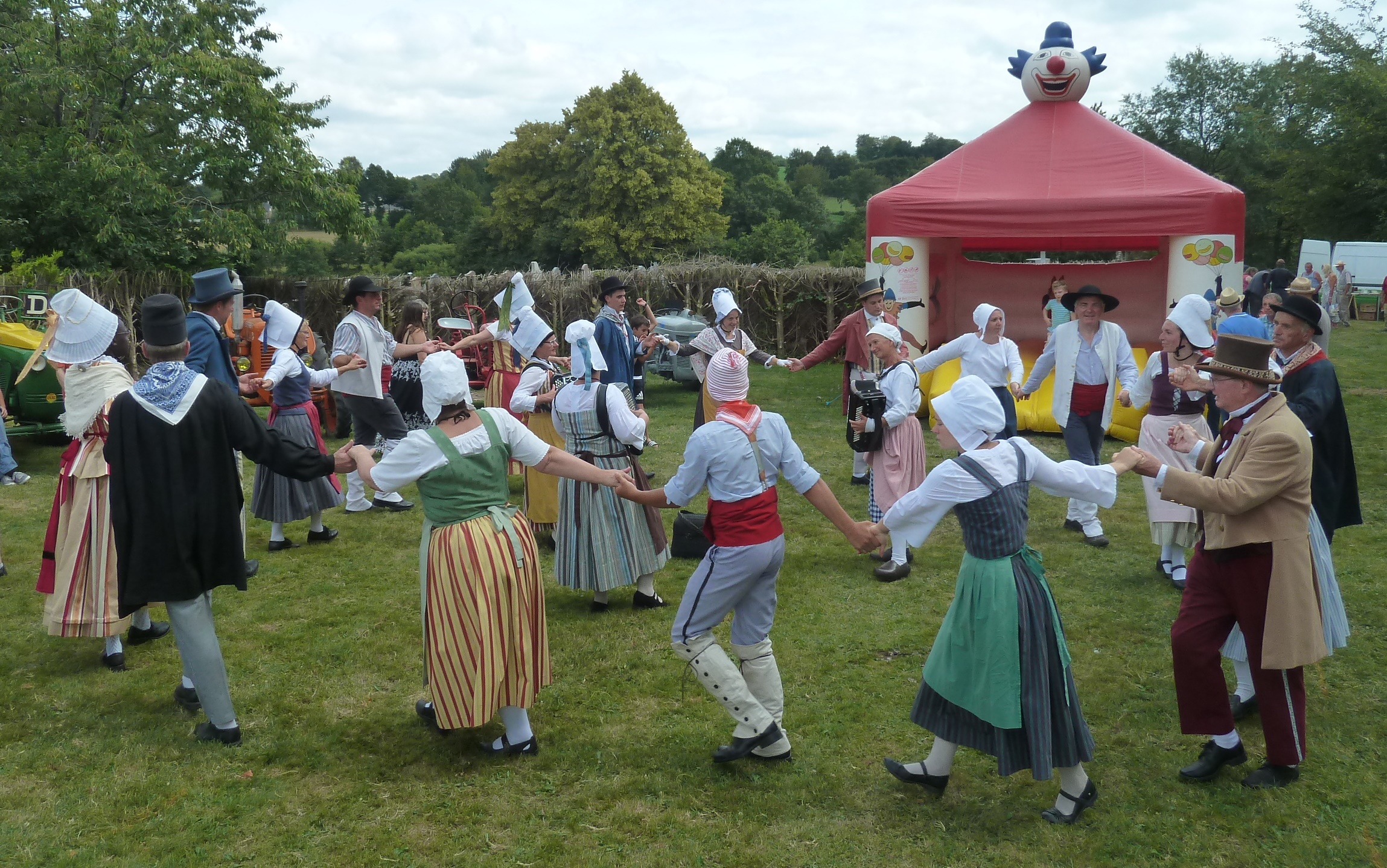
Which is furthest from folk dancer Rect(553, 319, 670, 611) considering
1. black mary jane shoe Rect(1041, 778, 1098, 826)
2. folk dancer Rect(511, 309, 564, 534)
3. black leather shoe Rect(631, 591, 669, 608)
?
black mary jane shoe Rect(1041, 778, 1098, 826)

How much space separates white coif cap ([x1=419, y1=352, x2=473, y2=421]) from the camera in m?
3.98

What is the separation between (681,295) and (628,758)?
15293 millimetres

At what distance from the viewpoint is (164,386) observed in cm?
426

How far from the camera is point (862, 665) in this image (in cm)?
525

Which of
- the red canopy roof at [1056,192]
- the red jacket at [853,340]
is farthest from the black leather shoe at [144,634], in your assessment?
the red canopy roof at [1056,192]

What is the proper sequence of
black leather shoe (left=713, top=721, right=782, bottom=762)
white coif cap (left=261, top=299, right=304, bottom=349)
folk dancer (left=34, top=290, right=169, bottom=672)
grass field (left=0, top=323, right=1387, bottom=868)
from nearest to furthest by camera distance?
grass field (left=0, top=323, right=1387, bottom=868), black leather shoe (left=713, top=721, right=782, bottom=762), folk dancer (left=34, top=290, right=169, bottom=672), white coif cap (left=261, top=299, right=304, bottom=349)

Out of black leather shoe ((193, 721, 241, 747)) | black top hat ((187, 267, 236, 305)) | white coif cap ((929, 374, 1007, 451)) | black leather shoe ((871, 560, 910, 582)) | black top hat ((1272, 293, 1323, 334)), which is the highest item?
black top hat ((187, 267, 236, 305))

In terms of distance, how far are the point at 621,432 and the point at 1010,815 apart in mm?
2762

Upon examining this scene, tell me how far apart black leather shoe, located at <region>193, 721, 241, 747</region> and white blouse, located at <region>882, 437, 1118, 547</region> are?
3.08m

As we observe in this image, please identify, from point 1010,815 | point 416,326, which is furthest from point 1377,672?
point 416,326

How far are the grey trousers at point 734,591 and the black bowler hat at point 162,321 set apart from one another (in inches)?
97.6

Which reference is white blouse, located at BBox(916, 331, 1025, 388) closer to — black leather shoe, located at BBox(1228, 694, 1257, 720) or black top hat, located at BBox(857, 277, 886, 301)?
black top hat, located at BBox(857, 277, 886, 301)

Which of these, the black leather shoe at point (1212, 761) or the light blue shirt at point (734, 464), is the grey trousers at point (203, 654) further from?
the black leather shoe at point (1212, 761)

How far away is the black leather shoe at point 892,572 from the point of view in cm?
662
